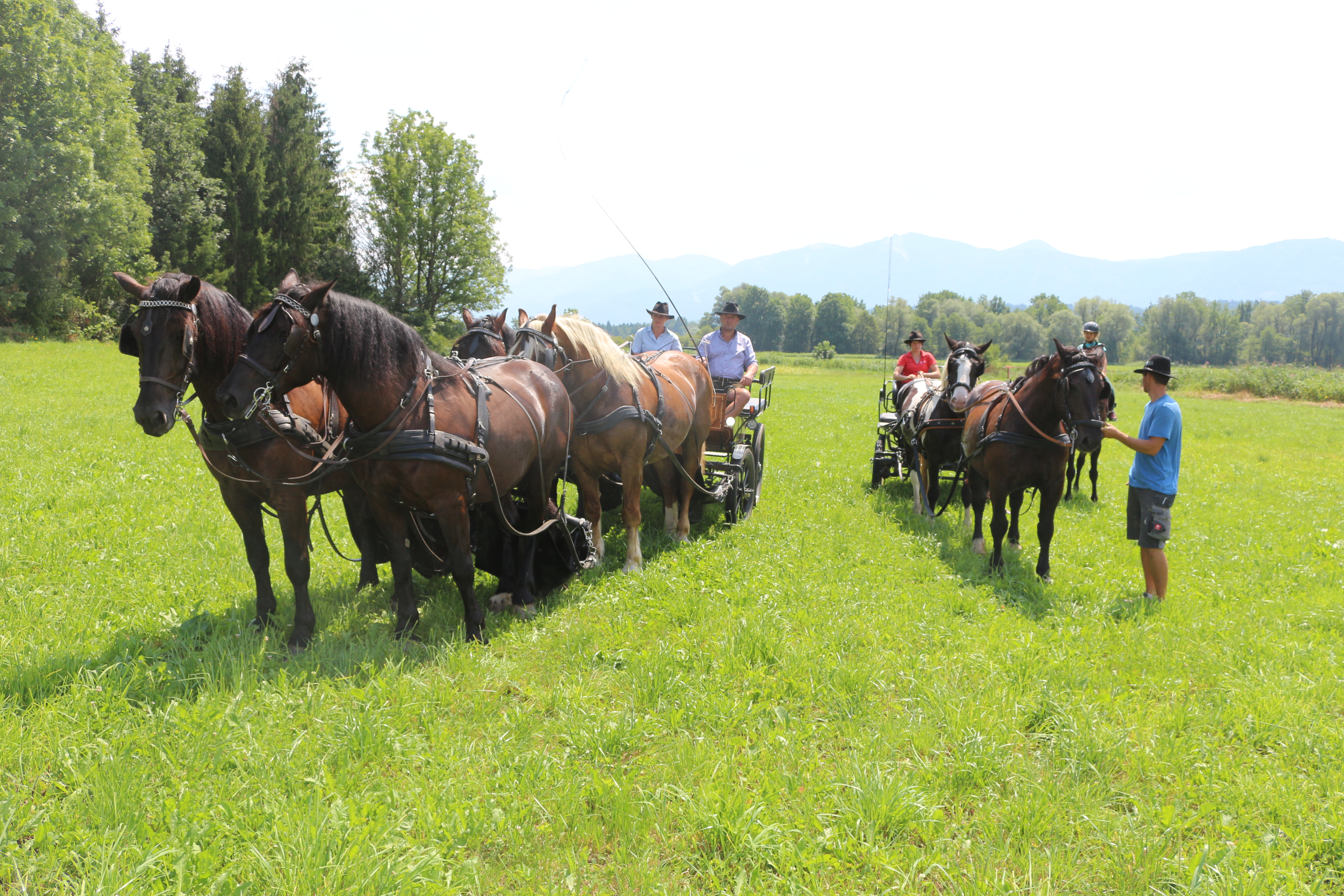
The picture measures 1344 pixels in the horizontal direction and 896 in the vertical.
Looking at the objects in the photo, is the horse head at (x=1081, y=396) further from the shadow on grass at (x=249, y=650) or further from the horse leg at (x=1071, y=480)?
the shadow on grass at (x=249, y=650)

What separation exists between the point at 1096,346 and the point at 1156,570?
2.54 m

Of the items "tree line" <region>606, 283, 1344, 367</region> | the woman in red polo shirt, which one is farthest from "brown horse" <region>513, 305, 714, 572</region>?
"tree line" <region>606, 283, 1344, 367</region>

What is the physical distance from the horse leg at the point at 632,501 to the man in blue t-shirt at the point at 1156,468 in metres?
3.96

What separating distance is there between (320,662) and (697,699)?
2.31 metres

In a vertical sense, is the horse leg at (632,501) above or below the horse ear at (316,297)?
below

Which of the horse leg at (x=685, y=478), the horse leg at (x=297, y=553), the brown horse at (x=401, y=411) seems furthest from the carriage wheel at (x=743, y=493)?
the horse leg at (x=297, y=553)

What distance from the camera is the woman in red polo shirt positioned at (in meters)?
10.6

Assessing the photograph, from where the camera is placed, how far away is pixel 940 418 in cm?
807

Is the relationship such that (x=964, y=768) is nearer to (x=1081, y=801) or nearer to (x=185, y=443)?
(x=1081, y=801)

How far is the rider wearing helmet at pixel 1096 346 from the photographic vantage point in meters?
6.18

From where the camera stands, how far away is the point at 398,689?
3676 millimetres

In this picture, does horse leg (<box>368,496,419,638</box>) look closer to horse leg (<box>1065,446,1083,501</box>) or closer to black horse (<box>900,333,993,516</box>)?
black horse (<box>900,333,993,516</box>)

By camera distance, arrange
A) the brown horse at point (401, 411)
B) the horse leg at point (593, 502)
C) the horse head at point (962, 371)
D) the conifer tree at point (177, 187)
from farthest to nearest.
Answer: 1. the conifer tree at point (177, 187)
2. the horse head at point (962, 371)
3. the horse leg at point (593, 502)
4. the brown horse at point (401, 411)

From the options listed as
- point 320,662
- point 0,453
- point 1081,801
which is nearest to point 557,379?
point 320,662
